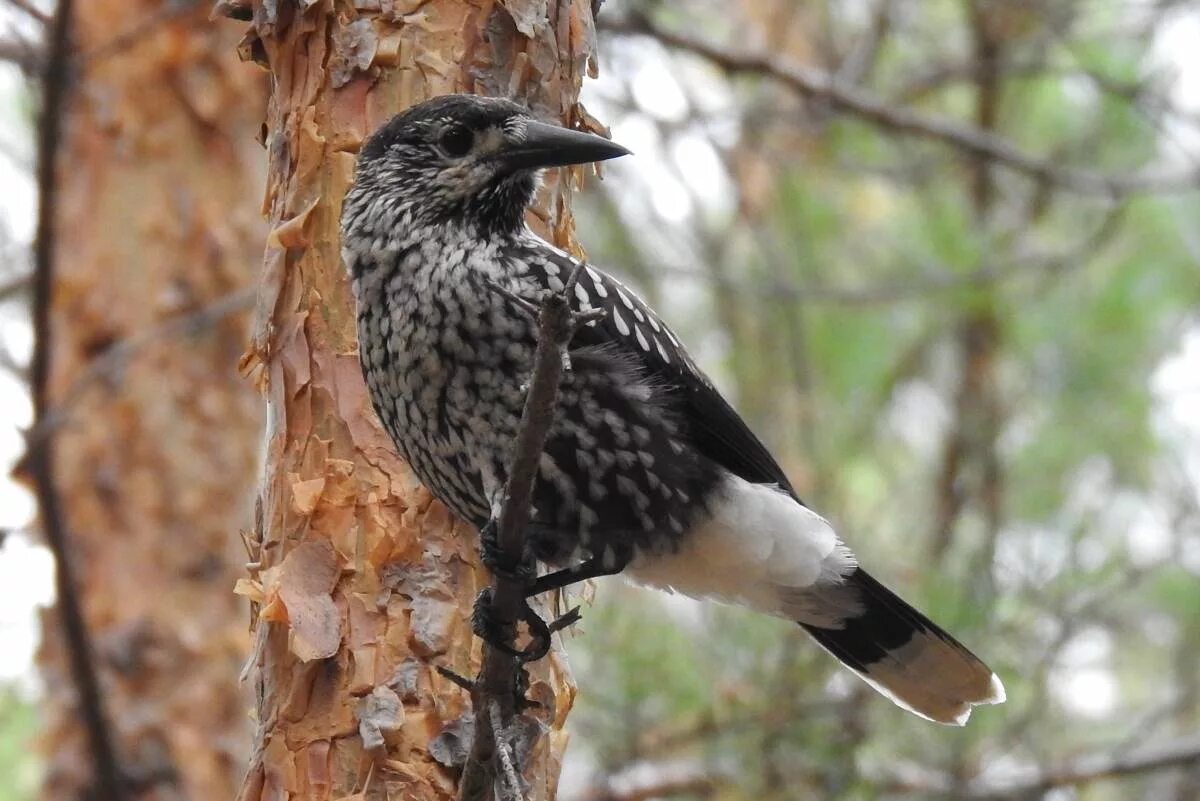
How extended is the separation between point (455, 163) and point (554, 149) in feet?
0.84

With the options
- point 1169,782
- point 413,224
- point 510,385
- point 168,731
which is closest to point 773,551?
point 510,385

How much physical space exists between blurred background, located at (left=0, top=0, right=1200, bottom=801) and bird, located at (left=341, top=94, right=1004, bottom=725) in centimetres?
98

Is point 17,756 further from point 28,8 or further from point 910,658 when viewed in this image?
point 910,658

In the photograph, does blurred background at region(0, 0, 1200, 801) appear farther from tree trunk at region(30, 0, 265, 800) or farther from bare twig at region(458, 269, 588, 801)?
bare twig at region(458, 269, 588, 801)

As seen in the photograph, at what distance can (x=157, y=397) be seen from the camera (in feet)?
17.0

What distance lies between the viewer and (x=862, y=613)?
10.6 feet

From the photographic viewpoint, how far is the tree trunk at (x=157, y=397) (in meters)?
4.95

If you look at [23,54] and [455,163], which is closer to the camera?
[455,163]

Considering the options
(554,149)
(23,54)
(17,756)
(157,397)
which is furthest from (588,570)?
(17,756)

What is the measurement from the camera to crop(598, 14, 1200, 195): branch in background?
16.9 feet

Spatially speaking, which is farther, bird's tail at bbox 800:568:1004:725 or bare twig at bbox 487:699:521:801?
bird's tail at bbox 800:568:1004:725

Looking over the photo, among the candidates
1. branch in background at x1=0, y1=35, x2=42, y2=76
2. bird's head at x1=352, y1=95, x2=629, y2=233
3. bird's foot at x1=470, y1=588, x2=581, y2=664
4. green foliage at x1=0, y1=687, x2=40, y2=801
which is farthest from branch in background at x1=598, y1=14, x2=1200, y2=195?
green foliage at x1=0, y1=687, x2=40, y2=801

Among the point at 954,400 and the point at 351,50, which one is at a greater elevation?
the point at 954,400

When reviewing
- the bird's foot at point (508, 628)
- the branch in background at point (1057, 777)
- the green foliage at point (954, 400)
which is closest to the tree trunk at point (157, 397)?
the green foliage at point (954, 400)
